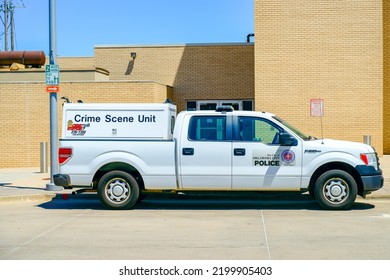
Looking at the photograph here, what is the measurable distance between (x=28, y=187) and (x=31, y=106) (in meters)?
7.03

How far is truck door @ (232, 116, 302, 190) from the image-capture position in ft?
37.4

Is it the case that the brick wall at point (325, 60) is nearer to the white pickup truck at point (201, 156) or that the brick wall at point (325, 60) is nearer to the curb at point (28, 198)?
the curb at point (28, 198)

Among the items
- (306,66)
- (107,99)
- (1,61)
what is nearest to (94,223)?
(107,99)

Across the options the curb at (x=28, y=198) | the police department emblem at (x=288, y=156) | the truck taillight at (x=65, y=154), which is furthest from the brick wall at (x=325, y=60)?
the truck taillight at (x=65, y=154)

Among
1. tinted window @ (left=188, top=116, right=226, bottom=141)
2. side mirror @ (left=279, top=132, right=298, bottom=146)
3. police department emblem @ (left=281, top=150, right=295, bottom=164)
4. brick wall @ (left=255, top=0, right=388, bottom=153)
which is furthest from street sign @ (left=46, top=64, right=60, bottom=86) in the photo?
brick wall @ (left=255, top=0, right=388, bottom=153)

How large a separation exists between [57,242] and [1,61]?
2242cm

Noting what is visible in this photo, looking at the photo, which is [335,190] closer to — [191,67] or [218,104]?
[218,104]

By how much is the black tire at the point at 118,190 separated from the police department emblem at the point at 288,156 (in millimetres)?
2892

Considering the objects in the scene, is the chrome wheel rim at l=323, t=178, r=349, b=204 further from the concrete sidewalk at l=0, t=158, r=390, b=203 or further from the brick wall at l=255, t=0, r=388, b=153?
the brick wall at l=255, t=0, r=388, b=153

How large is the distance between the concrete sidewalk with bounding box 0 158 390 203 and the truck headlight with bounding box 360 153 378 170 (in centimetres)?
185

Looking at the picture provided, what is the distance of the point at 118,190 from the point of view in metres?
11.9

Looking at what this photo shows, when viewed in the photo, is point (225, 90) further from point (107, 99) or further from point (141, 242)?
point (141, 242)

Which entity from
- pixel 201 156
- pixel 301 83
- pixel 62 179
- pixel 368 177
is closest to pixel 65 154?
pixel 62 179

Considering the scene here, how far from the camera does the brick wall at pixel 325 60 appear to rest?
21.6 meters
